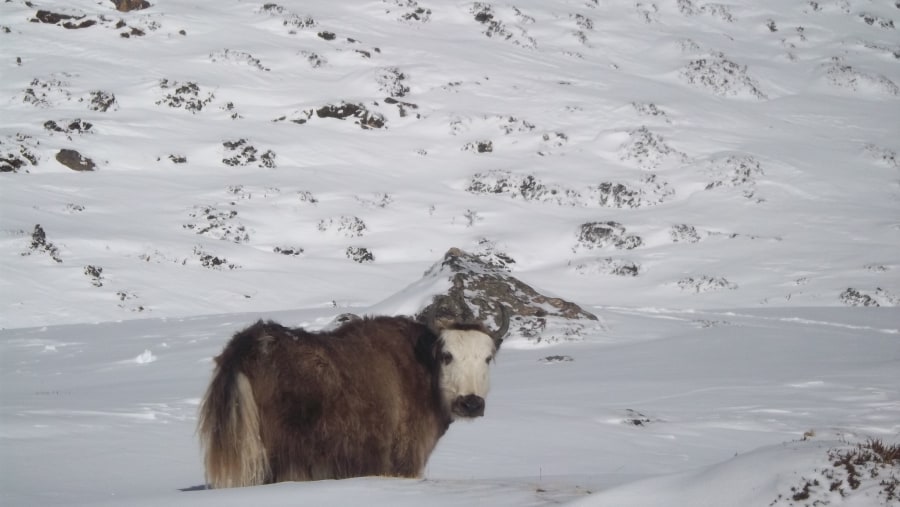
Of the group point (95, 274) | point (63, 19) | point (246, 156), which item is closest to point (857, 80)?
point (246, 156)

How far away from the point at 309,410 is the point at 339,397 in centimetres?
27

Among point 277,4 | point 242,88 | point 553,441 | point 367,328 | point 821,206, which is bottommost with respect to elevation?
point 553,441

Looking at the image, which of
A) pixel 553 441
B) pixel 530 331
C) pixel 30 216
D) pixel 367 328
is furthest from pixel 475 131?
pixel 367 328

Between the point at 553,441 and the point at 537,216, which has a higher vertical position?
the point at 537,216

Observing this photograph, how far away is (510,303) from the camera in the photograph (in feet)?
57.9

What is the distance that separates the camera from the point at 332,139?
38.1 m

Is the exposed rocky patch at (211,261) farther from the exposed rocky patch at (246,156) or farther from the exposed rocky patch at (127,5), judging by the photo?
the exposed rocky patch at (127,5)

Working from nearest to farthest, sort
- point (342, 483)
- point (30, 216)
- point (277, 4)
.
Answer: point (342, 483), point (30, 216), point (277, 4)

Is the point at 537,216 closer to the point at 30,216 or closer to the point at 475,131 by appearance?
the point at 475,131

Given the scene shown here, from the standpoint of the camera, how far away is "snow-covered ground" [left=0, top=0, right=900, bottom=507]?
30.5ft

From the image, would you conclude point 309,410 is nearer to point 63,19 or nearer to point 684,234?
point 684,234

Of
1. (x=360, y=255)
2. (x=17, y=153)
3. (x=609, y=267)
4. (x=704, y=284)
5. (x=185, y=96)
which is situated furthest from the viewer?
Result: (x=185, y=96)

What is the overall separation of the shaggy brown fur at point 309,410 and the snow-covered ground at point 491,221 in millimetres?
609

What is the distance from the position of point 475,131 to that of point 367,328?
33.5m
